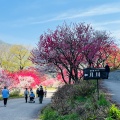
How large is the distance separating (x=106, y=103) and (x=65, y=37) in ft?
70.9

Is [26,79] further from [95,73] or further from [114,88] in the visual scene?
[95,73]

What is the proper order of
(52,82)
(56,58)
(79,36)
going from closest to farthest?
(56,58), (79,36), (52,82)

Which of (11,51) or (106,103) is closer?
(106,103)

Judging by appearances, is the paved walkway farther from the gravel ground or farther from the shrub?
the gravel ground

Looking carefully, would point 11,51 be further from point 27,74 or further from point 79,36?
point 79,36

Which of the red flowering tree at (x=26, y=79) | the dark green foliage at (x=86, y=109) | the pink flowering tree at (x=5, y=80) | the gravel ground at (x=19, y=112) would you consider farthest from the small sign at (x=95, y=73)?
the red flowering tree at (x=26, y=79)

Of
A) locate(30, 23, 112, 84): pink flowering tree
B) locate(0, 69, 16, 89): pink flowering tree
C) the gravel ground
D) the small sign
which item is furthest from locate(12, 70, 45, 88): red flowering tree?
the small sign

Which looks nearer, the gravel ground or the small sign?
the small sign

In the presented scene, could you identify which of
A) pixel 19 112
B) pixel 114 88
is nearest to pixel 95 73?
pixel 114 88

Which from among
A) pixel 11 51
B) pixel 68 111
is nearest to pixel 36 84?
pixel 11 51

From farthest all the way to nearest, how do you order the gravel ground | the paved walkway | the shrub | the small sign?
the gravel ground, the paved walkway, the small sign, the shrub

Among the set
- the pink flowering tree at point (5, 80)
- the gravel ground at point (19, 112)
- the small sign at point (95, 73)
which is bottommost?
the gravel ground at point (19, 112)

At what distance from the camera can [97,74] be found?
36.1 feet

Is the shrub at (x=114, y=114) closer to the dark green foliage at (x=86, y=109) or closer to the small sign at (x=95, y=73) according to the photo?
the dark green foliage at (x=86, y=109)
